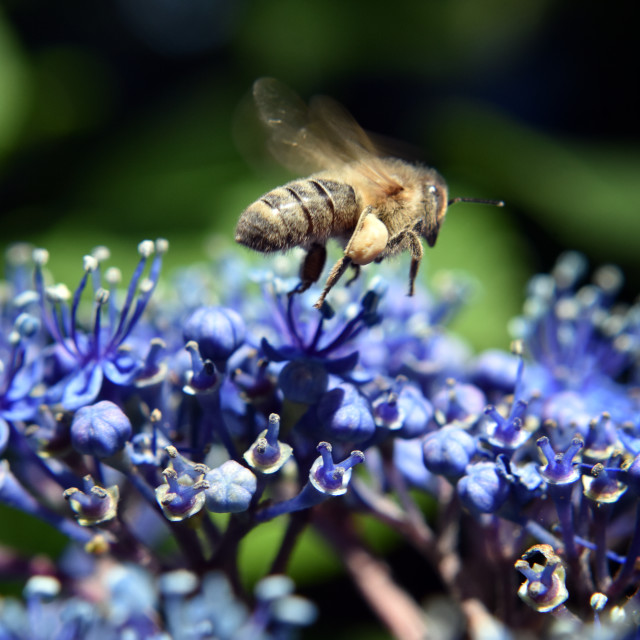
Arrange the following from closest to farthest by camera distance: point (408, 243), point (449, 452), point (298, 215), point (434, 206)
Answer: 1. point (449, 452)
2. point (298, 215)
3. point (408, 243)
4. point (434, 206)

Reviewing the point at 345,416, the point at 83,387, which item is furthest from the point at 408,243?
the point at 83,387

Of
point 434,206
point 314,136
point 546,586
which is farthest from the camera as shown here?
point 314,136

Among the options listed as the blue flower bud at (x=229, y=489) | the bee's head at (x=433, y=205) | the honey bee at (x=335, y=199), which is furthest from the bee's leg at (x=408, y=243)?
the blue flower bud at (x=229, y=489)

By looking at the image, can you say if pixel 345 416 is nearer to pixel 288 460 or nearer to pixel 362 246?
pixel 288 460

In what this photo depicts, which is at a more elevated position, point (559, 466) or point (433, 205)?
point (433, 205)

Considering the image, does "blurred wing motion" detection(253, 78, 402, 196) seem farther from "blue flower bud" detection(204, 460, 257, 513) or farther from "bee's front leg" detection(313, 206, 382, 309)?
"blue flower bud" detection(204, 460, 257, 513)

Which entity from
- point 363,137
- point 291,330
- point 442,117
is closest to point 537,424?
point 291,330

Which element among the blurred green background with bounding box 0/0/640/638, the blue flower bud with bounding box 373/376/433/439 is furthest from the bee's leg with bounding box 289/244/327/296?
the blurred green background with bounding box 0/0/640/638
